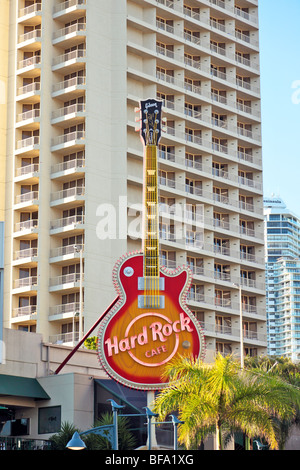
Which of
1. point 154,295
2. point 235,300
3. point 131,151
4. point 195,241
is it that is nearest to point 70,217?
point 131,151

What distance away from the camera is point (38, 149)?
276ft

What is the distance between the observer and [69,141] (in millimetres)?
83125

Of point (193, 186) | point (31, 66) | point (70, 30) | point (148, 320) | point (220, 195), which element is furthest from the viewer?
point (220, 195)

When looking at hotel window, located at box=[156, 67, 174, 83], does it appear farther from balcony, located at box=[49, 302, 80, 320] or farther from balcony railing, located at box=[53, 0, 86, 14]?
balcony, located at box=[49, 302, 80, 320]

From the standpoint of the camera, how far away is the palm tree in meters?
33.3

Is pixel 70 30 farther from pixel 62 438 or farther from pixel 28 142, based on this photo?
pixel 62 438

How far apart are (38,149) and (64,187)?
4270 mm

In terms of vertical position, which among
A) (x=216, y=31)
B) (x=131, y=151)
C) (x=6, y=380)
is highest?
(x=216, y=31)

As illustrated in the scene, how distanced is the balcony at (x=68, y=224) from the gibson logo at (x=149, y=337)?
3475cm

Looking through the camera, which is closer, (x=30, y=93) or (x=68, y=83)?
(x=68, y=83)

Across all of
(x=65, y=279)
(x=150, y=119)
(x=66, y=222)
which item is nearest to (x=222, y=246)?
(x=66, y=222)

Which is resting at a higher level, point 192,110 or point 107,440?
point 192,110

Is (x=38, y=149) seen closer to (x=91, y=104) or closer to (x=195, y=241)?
(x=91, y=104)

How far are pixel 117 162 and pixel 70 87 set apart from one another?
8.25 metres
